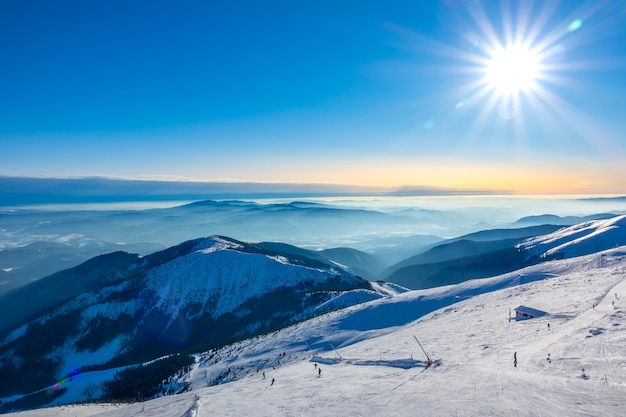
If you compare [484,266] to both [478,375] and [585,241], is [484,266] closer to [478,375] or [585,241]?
[585,241]

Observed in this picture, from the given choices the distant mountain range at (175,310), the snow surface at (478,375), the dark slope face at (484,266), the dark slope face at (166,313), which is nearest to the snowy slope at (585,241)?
the distant mountain range at (175,310)

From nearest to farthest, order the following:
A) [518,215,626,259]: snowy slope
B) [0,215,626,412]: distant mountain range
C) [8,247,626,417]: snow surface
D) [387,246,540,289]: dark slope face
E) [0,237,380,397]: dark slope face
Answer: [8,247,626,417]: snow surface, [0,215,626,412]: distant mountain range, [0,237,380,397]: dark slope face, [518,215,626,259]: snowy slope, [387,246,540,289]: dark slope face

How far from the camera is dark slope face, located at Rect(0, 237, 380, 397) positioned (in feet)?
344

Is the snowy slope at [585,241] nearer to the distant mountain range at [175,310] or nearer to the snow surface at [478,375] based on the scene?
the distant mountain range at [175,310]

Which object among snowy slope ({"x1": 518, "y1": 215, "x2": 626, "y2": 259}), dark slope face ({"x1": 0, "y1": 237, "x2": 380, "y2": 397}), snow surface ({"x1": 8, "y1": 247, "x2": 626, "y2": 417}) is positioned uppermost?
snow surface ({"x1": 8, "y1": 247, "x2": 626, "y2": 417})

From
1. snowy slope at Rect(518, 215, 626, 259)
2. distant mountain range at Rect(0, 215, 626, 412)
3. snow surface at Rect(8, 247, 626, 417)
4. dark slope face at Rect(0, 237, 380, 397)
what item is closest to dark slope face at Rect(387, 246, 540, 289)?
snowy slope at Rect(518, 215, 626, 259)

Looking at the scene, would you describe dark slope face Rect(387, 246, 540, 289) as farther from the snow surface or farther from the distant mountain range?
the snow surface

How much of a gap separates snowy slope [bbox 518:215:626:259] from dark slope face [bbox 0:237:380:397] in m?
91.2

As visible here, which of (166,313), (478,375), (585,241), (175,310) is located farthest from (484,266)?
(478,375)

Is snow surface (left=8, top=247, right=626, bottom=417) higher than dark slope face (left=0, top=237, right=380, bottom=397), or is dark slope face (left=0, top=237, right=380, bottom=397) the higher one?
snow surface (left=8, top=247, right=626, bottom=417)

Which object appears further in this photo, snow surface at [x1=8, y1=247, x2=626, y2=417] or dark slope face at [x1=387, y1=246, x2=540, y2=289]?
dark slope face at [x1=387, y1=246, x2=540, y2=289]

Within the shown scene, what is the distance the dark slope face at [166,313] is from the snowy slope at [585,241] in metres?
91.2

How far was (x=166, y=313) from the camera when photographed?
391 feet

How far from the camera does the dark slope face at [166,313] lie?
10481 centimetres
